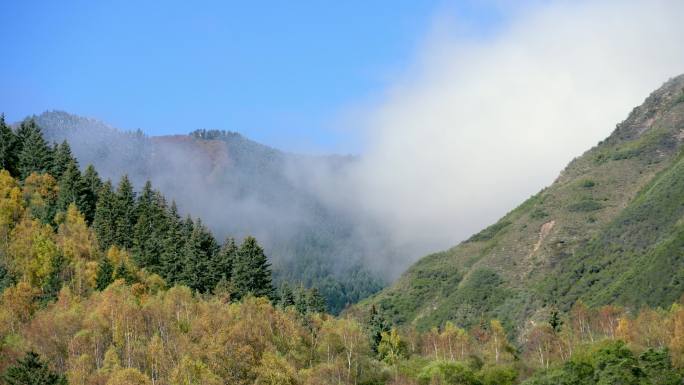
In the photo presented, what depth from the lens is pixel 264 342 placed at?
9675 centimetres

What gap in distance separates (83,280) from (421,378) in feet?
149

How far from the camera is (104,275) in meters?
116

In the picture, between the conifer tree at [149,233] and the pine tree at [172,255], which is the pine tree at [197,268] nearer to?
the pine tree at [172,255]

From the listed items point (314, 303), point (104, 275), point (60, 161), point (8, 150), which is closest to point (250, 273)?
point (314, 303)

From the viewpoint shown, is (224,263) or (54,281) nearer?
(54,281)

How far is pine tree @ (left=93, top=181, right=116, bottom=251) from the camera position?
129 meters

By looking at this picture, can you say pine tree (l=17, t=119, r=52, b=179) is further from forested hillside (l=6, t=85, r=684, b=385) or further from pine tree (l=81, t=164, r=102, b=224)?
pine tree (l=81, t=164, r=102, b=224)

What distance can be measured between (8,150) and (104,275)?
42.3m

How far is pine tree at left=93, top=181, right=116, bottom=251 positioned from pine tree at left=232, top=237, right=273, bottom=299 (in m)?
18.7

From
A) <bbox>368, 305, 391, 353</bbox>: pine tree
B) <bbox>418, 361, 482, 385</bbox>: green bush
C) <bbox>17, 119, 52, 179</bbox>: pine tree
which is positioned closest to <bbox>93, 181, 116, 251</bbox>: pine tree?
<bbox>17, 119, 52, 179</bbox>: pine tree

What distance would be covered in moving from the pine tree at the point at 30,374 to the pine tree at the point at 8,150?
68.1m

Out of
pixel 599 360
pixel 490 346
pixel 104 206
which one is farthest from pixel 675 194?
pixel 104 206

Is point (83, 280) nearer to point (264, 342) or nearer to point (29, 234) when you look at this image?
point (29, 234)

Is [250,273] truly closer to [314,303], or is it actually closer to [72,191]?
[314,303]
